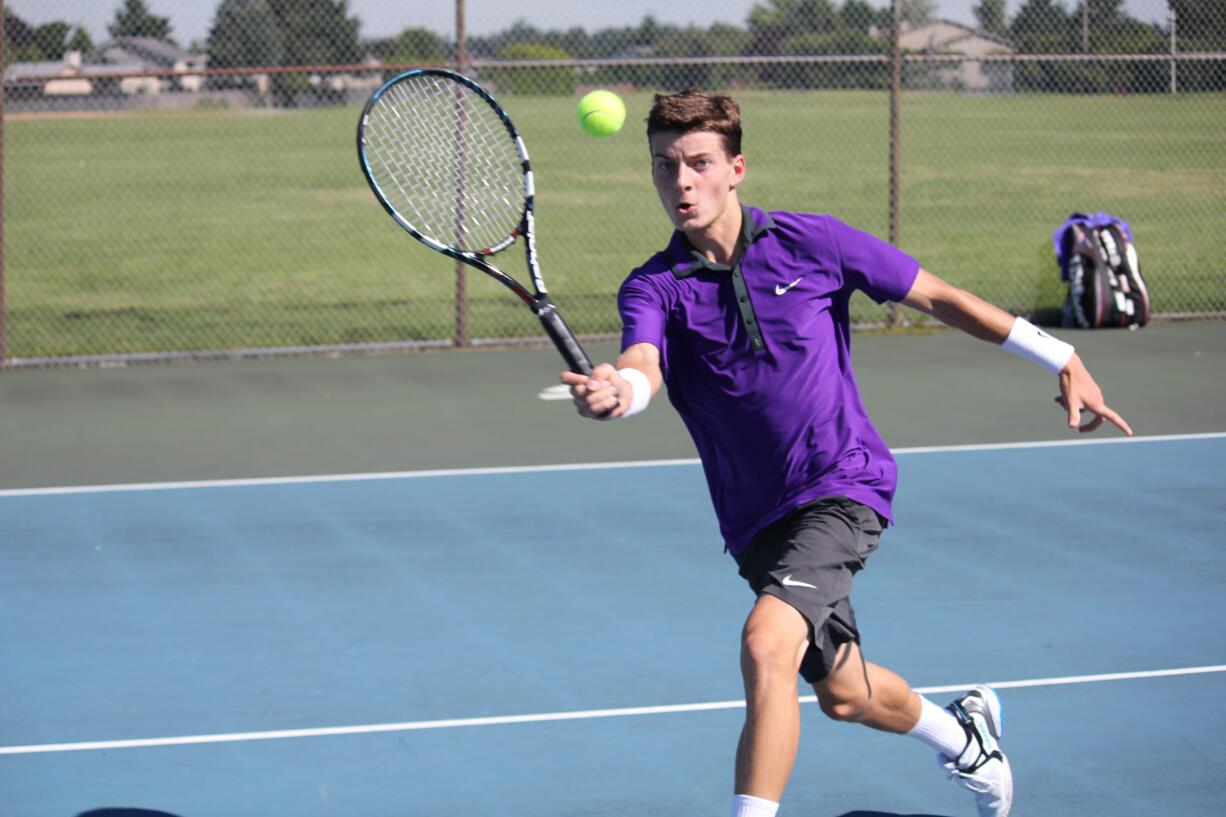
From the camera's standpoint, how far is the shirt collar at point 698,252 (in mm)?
3990

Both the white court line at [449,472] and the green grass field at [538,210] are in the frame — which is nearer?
the white court line at [449,472]

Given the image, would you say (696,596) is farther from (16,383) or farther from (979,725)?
(16,383)

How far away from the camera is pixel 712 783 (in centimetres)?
465

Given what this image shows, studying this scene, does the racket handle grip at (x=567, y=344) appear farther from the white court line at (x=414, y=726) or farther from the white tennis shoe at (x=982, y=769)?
the white court line at (x=414, y=726)

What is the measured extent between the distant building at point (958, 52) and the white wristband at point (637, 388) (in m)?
9.25

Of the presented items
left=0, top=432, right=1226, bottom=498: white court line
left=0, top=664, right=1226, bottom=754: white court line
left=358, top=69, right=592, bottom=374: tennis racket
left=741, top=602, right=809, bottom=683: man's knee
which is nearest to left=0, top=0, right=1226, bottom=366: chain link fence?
left=0, top=432, right=1226, bottom=498: white court line

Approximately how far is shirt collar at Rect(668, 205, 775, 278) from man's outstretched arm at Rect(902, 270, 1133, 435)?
1.30 ft

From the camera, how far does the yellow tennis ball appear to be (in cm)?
601

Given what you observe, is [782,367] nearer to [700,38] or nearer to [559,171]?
[700,38]

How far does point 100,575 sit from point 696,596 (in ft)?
7.64

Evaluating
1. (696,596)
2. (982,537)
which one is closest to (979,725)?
(696,596)

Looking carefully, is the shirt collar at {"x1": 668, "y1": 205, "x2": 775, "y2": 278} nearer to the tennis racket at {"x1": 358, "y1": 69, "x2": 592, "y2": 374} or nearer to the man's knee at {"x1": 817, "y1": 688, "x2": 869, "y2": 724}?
the tennis racket at {"x1": 358, "y1": 69, "x2": 592, "y2": 374}

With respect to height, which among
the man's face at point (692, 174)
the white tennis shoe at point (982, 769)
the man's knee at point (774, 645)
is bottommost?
the white tennis shoe at point (982, 769)

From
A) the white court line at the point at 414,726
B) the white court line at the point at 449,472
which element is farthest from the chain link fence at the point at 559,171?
the white court line at the point at 414,726
